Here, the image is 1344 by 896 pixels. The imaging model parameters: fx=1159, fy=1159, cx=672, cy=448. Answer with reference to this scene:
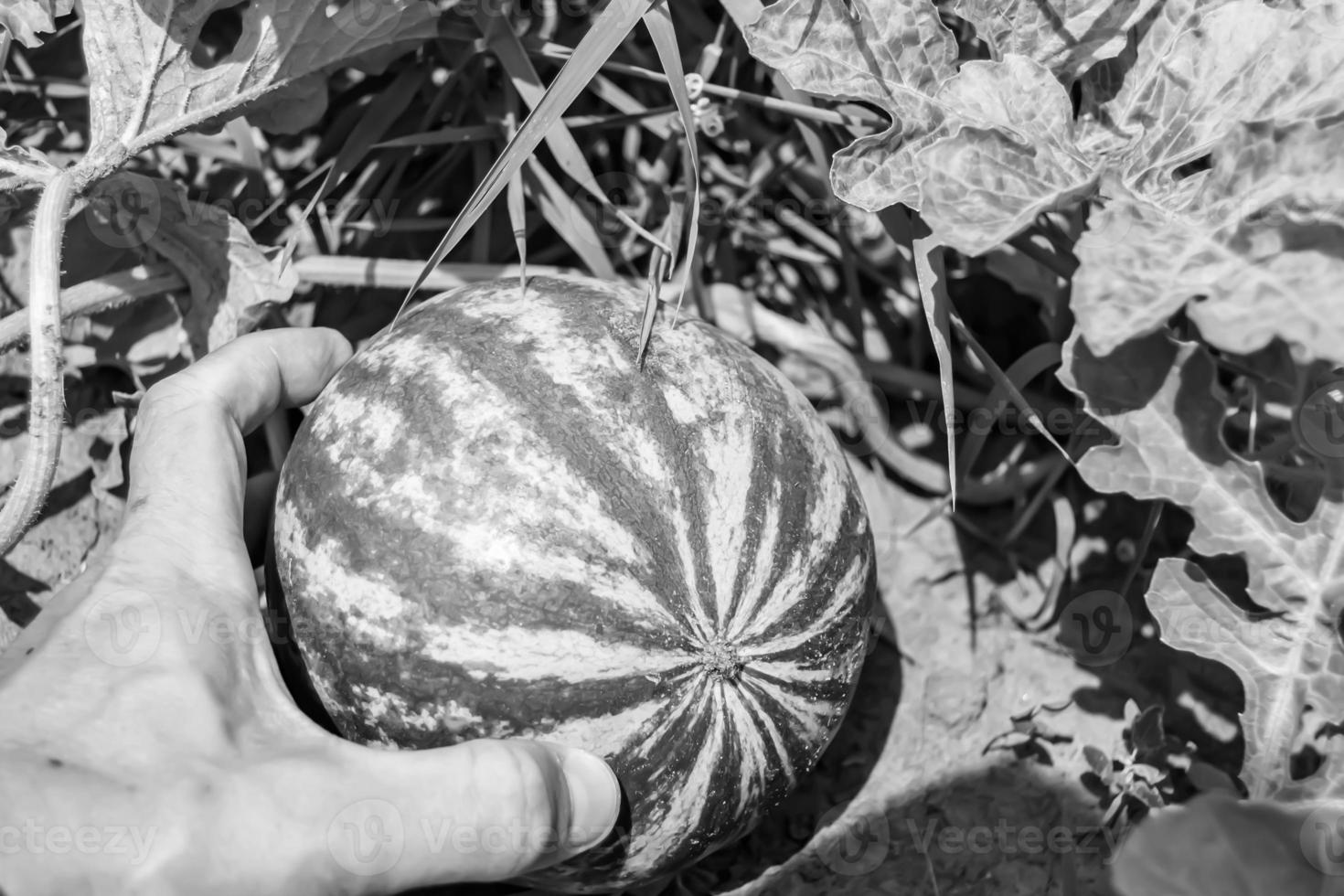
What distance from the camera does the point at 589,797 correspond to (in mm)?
1663

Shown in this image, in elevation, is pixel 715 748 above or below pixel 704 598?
below

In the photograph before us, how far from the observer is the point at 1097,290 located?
5.39 feet

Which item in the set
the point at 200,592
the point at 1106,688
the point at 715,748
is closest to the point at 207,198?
the point at 200,592

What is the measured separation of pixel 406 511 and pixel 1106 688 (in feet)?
5.03

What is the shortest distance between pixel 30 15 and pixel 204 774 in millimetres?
1414

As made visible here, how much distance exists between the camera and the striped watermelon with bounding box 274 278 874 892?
170 centimetres

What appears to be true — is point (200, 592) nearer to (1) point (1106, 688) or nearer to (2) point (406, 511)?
(2) point (406, 511)

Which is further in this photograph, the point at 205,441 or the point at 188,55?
the point at 188,55

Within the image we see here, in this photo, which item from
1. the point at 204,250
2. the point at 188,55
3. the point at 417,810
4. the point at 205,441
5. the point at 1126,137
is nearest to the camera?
the point at 417,810

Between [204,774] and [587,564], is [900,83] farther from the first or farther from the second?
[204,774]

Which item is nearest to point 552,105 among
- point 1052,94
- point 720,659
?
point 1052,94

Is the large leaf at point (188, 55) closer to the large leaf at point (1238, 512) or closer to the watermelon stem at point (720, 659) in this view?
the watermelon stem at point (720, 659)

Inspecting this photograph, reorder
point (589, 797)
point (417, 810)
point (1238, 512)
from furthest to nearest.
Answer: point (1238, 512) → point (589, 797) → point (417, 810)

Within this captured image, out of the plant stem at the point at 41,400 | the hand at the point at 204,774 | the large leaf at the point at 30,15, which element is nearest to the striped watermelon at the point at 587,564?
the hand at the point at 204,774
